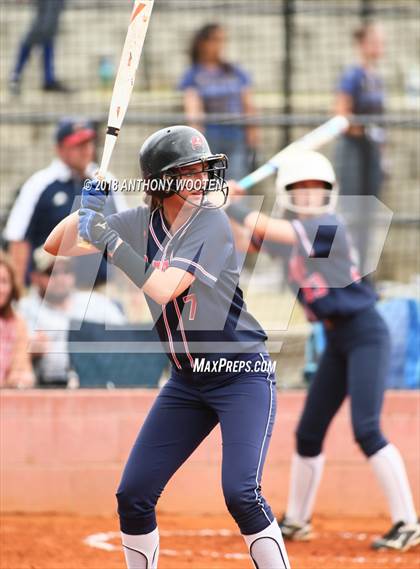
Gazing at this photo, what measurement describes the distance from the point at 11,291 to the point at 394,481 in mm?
2641

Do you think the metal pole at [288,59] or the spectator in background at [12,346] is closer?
the spectator in background at [12,346]

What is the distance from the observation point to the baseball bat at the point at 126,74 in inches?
180

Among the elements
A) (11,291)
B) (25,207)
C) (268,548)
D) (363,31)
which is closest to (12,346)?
(11,291)

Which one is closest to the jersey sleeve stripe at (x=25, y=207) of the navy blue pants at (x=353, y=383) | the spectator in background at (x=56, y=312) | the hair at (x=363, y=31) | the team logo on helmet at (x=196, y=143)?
the spectator in background at (x=56, y=312)

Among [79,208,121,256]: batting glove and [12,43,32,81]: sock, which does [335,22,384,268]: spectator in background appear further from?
[79,208,121,256]: batting glove

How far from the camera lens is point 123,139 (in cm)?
915

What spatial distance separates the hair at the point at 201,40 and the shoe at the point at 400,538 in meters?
4.48

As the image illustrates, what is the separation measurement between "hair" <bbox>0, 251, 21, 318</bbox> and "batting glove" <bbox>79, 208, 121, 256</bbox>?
8.98ft

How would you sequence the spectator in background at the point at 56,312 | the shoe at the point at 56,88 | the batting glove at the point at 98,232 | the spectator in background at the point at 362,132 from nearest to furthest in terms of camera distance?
the batting glove at the point at 98,232 < the spectator in background at the point at 56,312 < the spectator in background at the point at 362,132 < the shoe at the point at 56,88

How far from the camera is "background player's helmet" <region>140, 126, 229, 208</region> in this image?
4469mm

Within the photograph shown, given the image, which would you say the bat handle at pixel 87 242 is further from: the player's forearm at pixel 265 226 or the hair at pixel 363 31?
the hair at pixel 363 31

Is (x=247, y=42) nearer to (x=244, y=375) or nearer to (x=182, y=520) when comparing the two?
(x=182, y=520)

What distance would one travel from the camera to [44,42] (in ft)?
31.2

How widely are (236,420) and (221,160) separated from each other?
3.47ft
